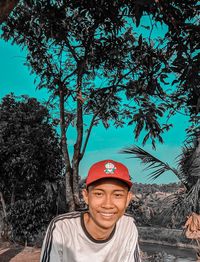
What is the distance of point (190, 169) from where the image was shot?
8.68 metres

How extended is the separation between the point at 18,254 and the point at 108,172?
8.72m

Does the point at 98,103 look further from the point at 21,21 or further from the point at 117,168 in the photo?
the point at 117,168

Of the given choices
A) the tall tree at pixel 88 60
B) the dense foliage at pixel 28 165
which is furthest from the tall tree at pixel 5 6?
the dense foliage at pixel 28 165

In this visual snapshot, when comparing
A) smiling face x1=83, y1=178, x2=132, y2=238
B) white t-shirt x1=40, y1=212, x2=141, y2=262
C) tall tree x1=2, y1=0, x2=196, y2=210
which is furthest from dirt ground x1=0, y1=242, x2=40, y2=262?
smiling face x1=83, y1=178, x2=132, y2=238

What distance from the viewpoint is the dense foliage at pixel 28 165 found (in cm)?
1252

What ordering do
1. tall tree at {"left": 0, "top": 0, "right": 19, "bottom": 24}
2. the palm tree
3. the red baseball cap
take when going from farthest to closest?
the palm tree → tall tree at {"left": 0, "top": 0, "right": 19, "bottom": 24} → the red baseball cap

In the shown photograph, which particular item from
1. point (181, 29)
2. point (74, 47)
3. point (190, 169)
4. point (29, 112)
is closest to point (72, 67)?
point (74, 47)

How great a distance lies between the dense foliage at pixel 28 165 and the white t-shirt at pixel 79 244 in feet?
33.9

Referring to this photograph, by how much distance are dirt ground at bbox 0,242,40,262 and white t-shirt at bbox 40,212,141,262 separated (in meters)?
7.46

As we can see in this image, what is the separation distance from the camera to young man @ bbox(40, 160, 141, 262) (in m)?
1.98

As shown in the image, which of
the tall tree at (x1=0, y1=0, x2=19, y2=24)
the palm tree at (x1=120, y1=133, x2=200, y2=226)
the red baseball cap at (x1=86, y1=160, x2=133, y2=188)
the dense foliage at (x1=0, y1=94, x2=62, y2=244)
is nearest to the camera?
the red baseball cap at (x1=86, y1=160, x2=133, y2=188)

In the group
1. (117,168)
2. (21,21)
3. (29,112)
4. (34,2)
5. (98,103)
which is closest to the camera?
(117,168)

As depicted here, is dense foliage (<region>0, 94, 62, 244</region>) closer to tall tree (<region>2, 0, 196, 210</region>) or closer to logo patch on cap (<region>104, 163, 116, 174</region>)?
tall tree (<region>2, 0, 196, 210</region>)

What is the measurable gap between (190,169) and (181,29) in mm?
3752
